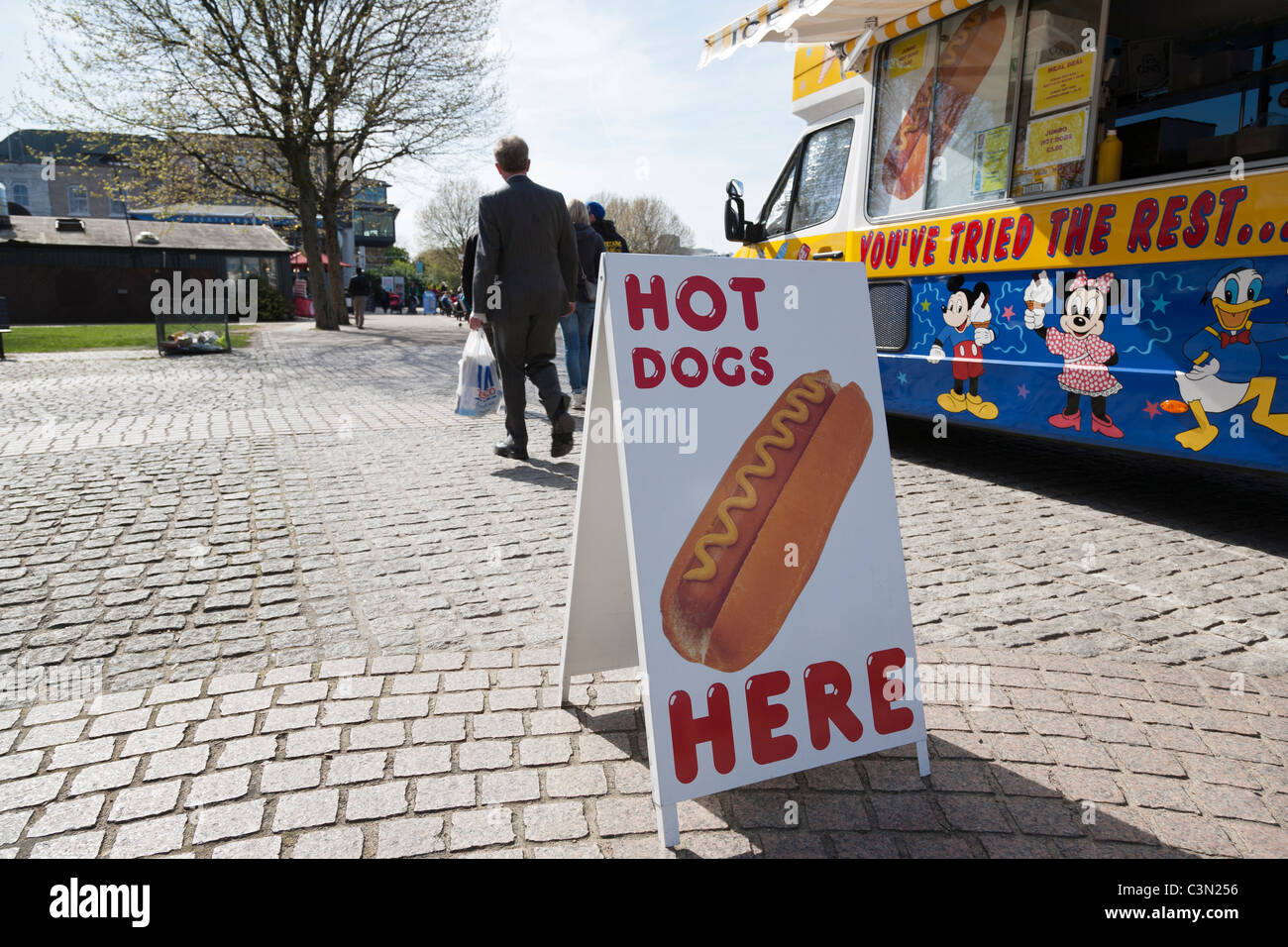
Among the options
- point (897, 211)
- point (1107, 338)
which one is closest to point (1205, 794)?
point (1107, 338)

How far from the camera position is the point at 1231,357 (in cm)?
430

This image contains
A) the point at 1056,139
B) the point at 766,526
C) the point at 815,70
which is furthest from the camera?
the point at 815,70

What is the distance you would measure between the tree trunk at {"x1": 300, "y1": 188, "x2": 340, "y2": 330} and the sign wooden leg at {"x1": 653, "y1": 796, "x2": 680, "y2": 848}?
2280 centimetres

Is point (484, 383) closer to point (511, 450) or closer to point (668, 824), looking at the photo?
point (511, 450)

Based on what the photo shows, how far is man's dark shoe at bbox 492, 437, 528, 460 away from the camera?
6.49m

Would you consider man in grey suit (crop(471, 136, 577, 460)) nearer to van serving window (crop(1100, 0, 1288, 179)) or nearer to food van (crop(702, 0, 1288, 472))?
food van (crop(702, 0, 1288, 472))

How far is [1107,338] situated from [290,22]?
69.9 feet

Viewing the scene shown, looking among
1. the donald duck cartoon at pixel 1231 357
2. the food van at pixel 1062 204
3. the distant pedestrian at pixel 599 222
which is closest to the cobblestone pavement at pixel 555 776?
the donald duck cartoon at pixel 1231 357

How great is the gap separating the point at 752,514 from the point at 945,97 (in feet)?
16.3

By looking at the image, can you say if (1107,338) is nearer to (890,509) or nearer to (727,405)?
(890,509)
